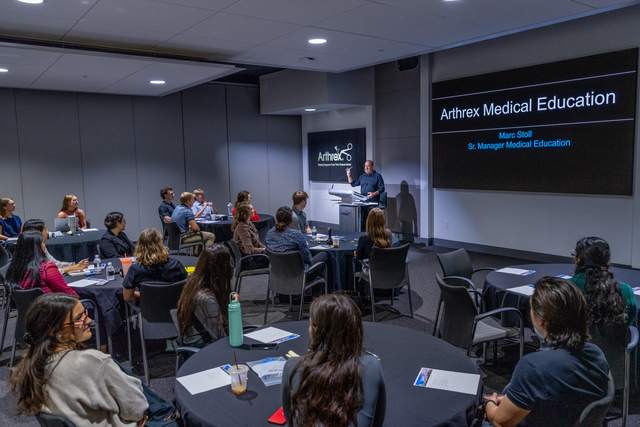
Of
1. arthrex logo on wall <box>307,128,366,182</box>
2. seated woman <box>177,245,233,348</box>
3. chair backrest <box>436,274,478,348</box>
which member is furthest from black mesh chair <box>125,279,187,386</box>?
arthrex logo on wall <box>307,128,366,182</box>

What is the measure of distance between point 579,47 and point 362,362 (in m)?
6.76

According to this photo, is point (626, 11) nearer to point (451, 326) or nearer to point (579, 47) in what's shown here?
point (579, 47)

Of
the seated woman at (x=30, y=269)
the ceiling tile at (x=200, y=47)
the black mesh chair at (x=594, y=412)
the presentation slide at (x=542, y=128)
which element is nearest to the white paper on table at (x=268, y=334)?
the black mesh chair at (x=594, y=412)

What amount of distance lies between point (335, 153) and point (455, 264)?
21.5ft

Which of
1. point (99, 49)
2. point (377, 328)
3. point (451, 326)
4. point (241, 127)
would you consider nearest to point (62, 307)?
point (377, 328)

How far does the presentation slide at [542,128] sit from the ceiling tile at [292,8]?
3870 millimetres

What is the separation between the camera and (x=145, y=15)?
4656 millimetres

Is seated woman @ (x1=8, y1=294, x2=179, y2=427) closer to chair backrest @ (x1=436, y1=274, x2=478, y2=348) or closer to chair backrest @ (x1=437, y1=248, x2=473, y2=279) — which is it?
chair backrest @ (x1=436, y1=274, x2=478, y2=348)

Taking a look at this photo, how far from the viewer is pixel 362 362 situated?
1.61 metres

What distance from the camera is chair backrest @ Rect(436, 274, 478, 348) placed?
128 inches

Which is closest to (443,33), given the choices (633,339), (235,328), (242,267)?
(242,267)

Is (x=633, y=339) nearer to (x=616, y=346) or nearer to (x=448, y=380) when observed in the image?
(x=616, y=346)

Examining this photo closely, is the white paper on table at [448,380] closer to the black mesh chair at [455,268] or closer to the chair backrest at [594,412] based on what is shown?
the chair backrest at [594,412]

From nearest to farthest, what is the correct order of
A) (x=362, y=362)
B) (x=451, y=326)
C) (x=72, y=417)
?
1. (x=362, y=362)
2. (x=72, y=417)
3. (x=451, y=326)
